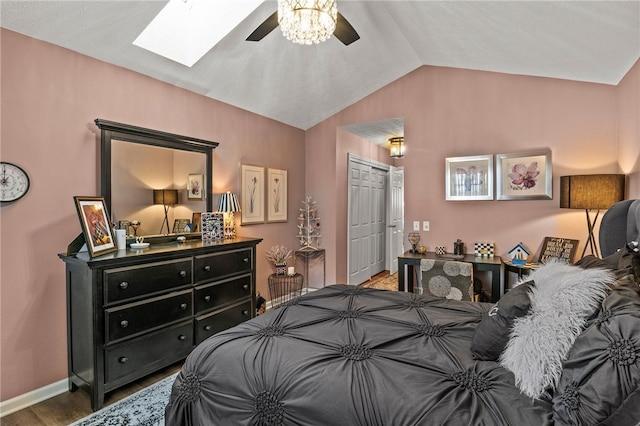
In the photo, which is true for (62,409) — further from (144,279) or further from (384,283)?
(384,283)

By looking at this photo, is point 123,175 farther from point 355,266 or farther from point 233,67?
point 355,266

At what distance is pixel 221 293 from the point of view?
3061mm

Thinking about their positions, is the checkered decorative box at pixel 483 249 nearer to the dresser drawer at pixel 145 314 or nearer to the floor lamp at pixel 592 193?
the floor lamp at pixel 592 193

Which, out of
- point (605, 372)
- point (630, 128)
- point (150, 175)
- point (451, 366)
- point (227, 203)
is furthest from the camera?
point (227, 203)

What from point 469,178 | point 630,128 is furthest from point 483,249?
point 630,128

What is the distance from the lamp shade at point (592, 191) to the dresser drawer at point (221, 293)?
3.06 metres

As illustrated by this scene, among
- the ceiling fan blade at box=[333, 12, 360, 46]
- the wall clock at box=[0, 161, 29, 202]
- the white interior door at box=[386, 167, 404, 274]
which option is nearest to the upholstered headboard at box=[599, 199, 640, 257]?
the ceiling fan blade at box=[333, 12, 360, 46]

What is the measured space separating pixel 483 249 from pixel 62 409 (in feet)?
12.9

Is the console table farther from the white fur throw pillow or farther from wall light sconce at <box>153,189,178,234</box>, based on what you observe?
wall light sconce at <box>153,189,178,234</box>

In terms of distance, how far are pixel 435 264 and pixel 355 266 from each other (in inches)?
80.1

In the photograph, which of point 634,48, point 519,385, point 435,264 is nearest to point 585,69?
point 634,48

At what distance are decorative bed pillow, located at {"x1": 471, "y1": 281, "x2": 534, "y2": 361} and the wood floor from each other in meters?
2.43

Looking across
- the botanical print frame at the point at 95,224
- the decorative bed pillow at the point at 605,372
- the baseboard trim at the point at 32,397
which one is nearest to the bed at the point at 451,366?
the decorative bed pillow at the point at 605,372

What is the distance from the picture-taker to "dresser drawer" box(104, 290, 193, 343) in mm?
2268
